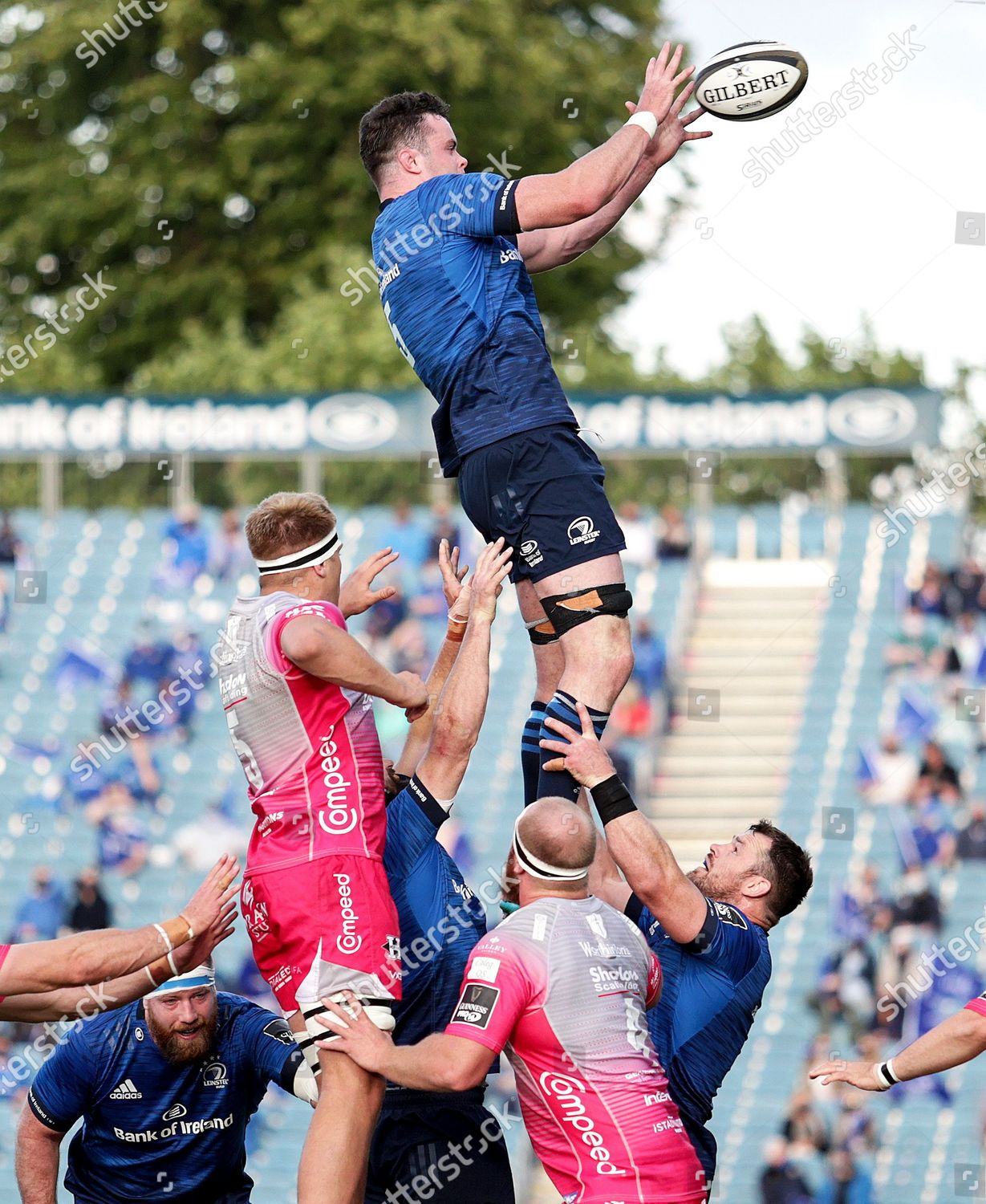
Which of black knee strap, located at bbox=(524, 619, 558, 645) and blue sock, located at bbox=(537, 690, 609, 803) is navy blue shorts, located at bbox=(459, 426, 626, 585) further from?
blue sock, located at bbox=(537, 690, 609, 803)

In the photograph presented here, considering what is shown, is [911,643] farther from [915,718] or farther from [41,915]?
[41,915]

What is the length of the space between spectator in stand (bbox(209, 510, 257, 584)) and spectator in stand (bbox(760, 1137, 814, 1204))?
31.0 ft

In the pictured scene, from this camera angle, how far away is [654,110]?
598 centimetres

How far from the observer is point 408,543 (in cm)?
2017

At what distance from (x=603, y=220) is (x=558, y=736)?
2.03 metres

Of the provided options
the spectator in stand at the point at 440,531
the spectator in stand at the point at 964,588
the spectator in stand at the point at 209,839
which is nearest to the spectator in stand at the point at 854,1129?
the spectator in stand at the point at 209,839

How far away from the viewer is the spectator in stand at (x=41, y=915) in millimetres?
15984

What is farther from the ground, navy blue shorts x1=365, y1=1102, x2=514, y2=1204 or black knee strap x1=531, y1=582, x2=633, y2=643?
black knee strap x1=531, y1=582, x2=633, y2=643

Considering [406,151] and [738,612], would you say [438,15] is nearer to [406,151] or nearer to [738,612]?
[738,612]

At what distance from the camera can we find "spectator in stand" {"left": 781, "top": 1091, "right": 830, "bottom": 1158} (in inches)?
546

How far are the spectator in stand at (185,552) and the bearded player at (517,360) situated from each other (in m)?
→ 14.5


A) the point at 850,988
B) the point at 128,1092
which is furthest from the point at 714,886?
the point at 850,988

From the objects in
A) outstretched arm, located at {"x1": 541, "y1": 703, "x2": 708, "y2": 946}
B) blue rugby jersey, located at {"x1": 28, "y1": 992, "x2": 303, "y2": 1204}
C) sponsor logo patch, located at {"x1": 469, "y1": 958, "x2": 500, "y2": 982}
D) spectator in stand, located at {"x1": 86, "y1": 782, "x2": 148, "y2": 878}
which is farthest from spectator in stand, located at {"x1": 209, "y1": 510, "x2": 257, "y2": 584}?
sponsor logo patch, located at {"x1": 469, "y1": 958, "x2": 500, "y2": 982}

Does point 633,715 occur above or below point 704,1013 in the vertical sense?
below
